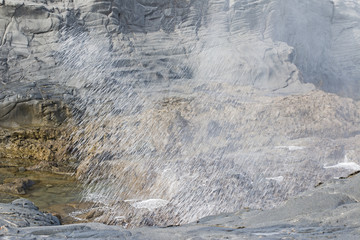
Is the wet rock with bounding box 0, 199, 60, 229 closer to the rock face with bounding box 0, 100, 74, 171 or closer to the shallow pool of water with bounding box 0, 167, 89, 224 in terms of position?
the shallow pool of water with bounding box 0, 167, 89, 224

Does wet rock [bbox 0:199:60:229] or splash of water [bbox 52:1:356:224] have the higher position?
wet rock [bbox 0:199:60:229]

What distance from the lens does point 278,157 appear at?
226 inches

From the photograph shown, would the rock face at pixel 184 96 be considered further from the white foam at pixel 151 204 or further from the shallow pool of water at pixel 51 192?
the shallow pool of water at pixel 51 192

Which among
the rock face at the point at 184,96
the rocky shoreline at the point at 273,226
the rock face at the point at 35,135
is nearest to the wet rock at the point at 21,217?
the rocky shoreline at the point at 273,226

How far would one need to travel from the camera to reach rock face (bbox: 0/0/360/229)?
543cm

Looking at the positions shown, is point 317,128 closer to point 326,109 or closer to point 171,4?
point 326,109

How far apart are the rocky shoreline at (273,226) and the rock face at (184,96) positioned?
169 centimetres

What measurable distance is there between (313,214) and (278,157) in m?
3.24

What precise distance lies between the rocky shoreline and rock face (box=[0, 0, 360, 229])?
1.69 meters

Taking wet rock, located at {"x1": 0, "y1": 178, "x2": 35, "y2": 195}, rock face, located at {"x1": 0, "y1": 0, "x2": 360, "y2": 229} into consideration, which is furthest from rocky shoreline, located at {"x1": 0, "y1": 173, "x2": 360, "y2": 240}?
wet rock, located at {"x1": 0, "y1": 178, "x2": 35, "y2": 195}

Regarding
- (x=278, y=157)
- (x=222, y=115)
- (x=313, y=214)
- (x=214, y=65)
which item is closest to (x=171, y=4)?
(x=214, y=65)

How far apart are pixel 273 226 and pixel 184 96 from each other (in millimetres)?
6696

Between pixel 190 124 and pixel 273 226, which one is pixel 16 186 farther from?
pixel 273 226

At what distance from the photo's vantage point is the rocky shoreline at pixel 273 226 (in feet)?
7.53
